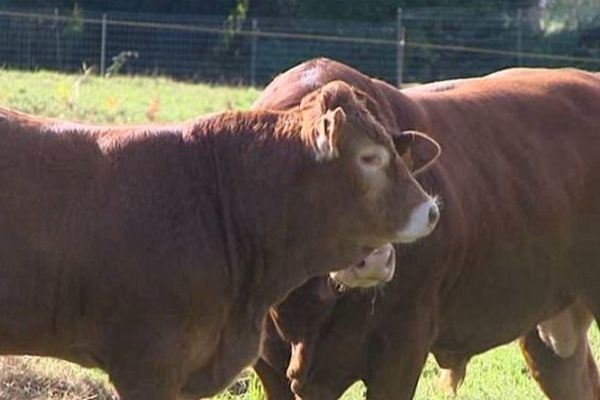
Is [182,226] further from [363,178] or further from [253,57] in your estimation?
[253,57]

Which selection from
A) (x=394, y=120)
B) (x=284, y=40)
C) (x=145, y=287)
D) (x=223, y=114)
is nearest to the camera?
(x=145, y=287)

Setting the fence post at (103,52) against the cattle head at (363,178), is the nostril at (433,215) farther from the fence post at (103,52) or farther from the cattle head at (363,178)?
the fence post at (103,52)

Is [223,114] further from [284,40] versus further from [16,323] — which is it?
[284,40]

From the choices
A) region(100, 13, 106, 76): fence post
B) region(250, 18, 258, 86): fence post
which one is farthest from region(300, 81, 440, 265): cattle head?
region(250, 18, 258, 86): fence post

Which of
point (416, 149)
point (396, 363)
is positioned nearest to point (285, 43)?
point (396, 363)

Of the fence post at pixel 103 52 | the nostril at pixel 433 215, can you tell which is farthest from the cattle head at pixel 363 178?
the fence post at pixel 103 52

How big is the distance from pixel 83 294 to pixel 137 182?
440 millimetres

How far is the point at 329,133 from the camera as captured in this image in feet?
18.4

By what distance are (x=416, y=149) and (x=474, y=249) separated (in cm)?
89

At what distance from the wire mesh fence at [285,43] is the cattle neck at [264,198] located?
900 inches

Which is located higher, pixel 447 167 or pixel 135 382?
pixel 447 167

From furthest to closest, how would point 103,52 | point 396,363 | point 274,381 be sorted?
point 103,52
point 274,381
point 396,363

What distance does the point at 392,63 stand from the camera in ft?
111

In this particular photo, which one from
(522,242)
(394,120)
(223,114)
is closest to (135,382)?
(223,114)
